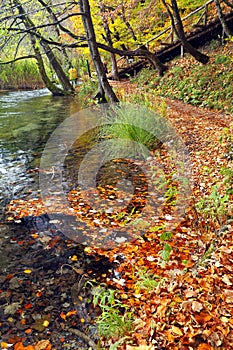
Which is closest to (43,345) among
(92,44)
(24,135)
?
(92,44)

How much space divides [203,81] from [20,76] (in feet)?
46.1

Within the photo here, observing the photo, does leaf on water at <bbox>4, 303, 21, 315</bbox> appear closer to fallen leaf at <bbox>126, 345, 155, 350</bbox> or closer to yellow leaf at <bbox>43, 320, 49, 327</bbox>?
yellow leaf at <bbox>43, 320, 49, 327</bbox>

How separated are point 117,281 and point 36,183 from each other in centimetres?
294

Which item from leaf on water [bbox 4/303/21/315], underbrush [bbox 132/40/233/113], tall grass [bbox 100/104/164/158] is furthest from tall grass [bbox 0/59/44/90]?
leaf on water [bbox 4/303/21/315]

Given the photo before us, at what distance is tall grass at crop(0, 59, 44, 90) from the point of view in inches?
724

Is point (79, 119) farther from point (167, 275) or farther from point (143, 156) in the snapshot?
point (167, 275)

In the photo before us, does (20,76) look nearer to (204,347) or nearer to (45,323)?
(45,323)

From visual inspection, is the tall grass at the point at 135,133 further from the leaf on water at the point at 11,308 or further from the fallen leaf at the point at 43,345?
the fallen leaf at the point at 43,345

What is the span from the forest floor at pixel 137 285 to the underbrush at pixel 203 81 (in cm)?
460

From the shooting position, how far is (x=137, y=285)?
2691 millimetres

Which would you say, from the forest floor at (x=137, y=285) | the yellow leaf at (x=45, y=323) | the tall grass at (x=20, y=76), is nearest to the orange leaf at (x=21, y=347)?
the forest floor at (x=137, y=285)

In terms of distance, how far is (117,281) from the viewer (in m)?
2.82

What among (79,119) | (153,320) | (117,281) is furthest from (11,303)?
(79,119)

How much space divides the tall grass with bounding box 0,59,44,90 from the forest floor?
16.8m
